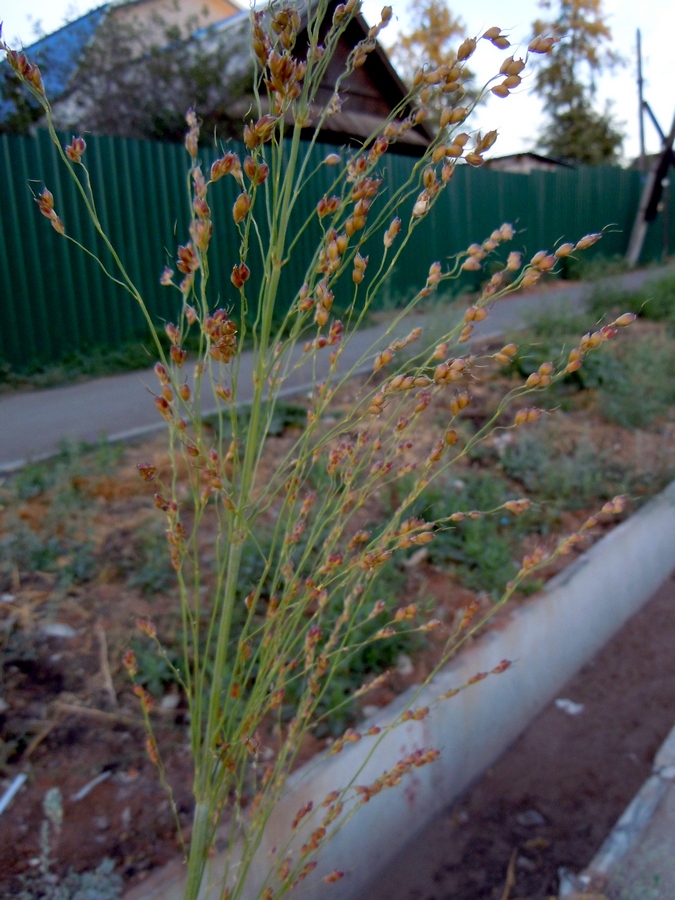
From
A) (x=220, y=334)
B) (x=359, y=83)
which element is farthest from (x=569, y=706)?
(x=359, y=83)

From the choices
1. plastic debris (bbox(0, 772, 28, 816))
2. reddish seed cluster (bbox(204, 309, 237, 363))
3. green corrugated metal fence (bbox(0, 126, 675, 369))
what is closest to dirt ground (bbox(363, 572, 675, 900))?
plastic debris (bbox(0, 772, 28, 816))

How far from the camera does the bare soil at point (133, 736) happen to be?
96.2 inches

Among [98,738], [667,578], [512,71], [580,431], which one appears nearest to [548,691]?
[667,578]

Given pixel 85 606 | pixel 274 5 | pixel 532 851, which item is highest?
pixel 274 5

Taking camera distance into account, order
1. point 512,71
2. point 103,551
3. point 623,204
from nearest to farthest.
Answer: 1. point 512,71
2. point 103,551
3. point 623,204

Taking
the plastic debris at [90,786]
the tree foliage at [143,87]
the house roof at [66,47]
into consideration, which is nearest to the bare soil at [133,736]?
the plastic debris at [90,786]

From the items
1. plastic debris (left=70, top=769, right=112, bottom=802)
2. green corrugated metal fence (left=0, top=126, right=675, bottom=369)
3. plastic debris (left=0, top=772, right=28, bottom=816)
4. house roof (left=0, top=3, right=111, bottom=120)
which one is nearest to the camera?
plastic debris (left=0, top=772, right=28, bottom=816)

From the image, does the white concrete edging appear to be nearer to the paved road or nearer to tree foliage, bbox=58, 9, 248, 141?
the paved road

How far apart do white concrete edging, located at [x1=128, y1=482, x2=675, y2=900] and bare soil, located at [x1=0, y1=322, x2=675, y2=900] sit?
0.12 meters

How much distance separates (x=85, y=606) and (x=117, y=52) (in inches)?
416

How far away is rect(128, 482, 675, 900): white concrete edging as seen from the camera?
250 centimetres

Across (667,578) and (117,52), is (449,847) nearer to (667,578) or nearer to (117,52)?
(667,578)

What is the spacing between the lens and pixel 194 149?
1.30 m

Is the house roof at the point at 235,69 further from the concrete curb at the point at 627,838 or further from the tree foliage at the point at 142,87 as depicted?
the concrete curb at the point at 627,838
